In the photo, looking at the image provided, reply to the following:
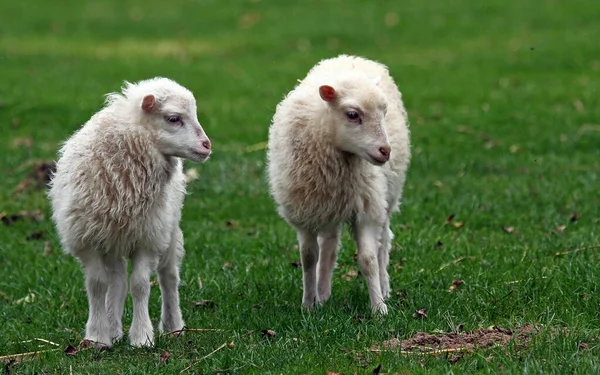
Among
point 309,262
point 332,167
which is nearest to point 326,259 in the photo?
point 309,262

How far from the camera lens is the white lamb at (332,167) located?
275 inches

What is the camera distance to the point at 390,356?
225 inches

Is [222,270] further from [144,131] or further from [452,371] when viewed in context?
[452,371]

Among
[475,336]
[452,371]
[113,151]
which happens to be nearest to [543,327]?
[475,336]

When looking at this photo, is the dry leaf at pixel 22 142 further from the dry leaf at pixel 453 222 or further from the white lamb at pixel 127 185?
the white lamb at pixel 127 185

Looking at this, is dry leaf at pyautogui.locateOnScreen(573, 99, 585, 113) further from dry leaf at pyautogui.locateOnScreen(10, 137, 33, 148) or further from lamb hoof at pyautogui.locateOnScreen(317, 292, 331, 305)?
lamb hoof at pyautogui.locateOnScreen(317, 292, 331, 305)

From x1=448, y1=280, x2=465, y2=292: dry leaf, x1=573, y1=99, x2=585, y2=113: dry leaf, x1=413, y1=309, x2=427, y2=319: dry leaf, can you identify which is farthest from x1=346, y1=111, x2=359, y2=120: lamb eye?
x1=573, y1=99, x2=585, y2=113: dry leaf

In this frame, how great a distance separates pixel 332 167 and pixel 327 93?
49 cm

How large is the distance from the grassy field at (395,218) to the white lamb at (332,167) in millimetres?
331

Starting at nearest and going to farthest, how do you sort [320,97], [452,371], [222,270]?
[452,371], [320,97], [222,270]

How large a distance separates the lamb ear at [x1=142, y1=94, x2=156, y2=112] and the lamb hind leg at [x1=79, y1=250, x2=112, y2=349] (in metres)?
0.92

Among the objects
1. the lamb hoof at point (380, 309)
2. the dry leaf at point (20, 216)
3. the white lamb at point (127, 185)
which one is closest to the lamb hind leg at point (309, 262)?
the lamb hoof at point (380, 309)

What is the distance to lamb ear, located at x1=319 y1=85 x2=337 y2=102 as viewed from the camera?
7.00 metres

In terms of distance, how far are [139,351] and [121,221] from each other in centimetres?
76
